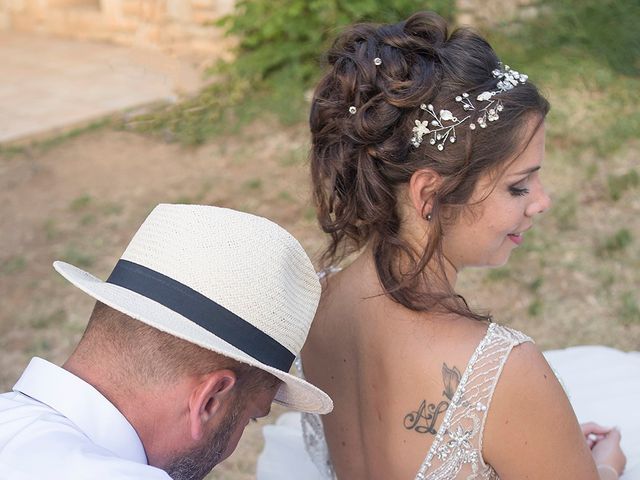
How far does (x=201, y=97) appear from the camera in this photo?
7199 mm

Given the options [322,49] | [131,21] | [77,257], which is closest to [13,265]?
[77,257]

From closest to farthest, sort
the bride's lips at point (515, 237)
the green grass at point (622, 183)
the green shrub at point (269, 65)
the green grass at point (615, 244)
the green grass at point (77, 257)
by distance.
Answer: the bride's lips at point (515, 237) → the green grass at point (615, 244) → the green grass at point (77, 257) → the green grass at point (622, 183) → the green shrub at point (269, 65)

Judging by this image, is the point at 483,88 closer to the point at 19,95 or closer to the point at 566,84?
the point at 566,84

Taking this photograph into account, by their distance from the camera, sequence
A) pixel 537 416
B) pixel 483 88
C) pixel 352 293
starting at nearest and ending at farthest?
pixel 537 416 → pixel 483 88 → pixel 352 293

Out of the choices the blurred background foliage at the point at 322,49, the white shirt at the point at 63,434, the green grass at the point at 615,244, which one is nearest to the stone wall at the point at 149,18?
the blurred background foliage at the point at 322,49

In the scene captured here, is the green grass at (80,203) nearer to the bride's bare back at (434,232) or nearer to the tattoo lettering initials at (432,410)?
the bride's bare back at (434,232)

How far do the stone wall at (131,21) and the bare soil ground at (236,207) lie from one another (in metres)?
1.79

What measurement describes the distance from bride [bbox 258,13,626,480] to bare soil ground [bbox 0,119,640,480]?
1750mm

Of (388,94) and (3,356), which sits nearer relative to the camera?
(388,94)

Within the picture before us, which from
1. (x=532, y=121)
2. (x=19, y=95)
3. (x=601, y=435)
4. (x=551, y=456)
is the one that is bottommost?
(x=19, y=95)

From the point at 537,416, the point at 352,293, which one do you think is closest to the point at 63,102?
the point at 352,293

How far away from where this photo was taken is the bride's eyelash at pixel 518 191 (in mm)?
2033

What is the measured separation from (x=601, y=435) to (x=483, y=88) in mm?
1167

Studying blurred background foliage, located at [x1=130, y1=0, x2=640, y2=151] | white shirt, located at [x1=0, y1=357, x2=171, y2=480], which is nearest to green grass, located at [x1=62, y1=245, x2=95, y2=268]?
blurred background foliage, located at [x1=130, y1=0, x2=640, y2=151]
